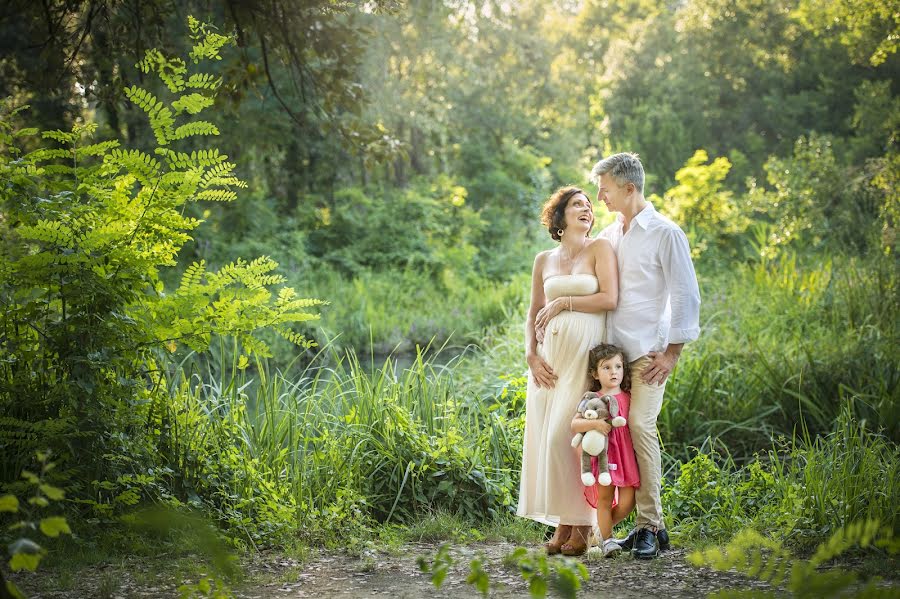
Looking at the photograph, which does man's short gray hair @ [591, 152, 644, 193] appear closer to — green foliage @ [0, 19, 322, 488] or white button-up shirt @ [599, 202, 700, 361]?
white button-up shirt @ [599, 202, 700, 361]

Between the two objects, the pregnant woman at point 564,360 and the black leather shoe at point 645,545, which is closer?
the black leather shoe at point 645,545

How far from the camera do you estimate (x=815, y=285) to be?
10.1 m

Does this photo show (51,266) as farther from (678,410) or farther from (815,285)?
(815,285)

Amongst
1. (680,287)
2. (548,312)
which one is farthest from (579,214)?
(680,287)

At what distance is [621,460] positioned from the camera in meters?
4.36

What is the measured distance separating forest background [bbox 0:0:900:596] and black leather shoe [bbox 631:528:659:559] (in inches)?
23.4

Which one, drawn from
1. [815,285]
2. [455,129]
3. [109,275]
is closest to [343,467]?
[109,275]

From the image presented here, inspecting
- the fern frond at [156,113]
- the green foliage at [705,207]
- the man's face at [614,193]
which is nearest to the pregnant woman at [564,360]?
the man's face at [614,193]

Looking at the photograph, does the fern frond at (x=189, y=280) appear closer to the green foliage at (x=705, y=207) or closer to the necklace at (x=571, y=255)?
the necklace at (x=571, y=255)

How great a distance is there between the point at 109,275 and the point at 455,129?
54.2 ft

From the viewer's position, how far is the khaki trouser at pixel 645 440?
4391 millimetres

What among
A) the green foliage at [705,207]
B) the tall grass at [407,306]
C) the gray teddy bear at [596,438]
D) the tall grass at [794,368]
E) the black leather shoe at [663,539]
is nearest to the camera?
the gray teddy bear at [596,438]

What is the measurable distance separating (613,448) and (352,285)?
11845 millimetres

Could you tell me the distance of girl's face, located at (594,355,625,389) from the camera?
14.2 feet
